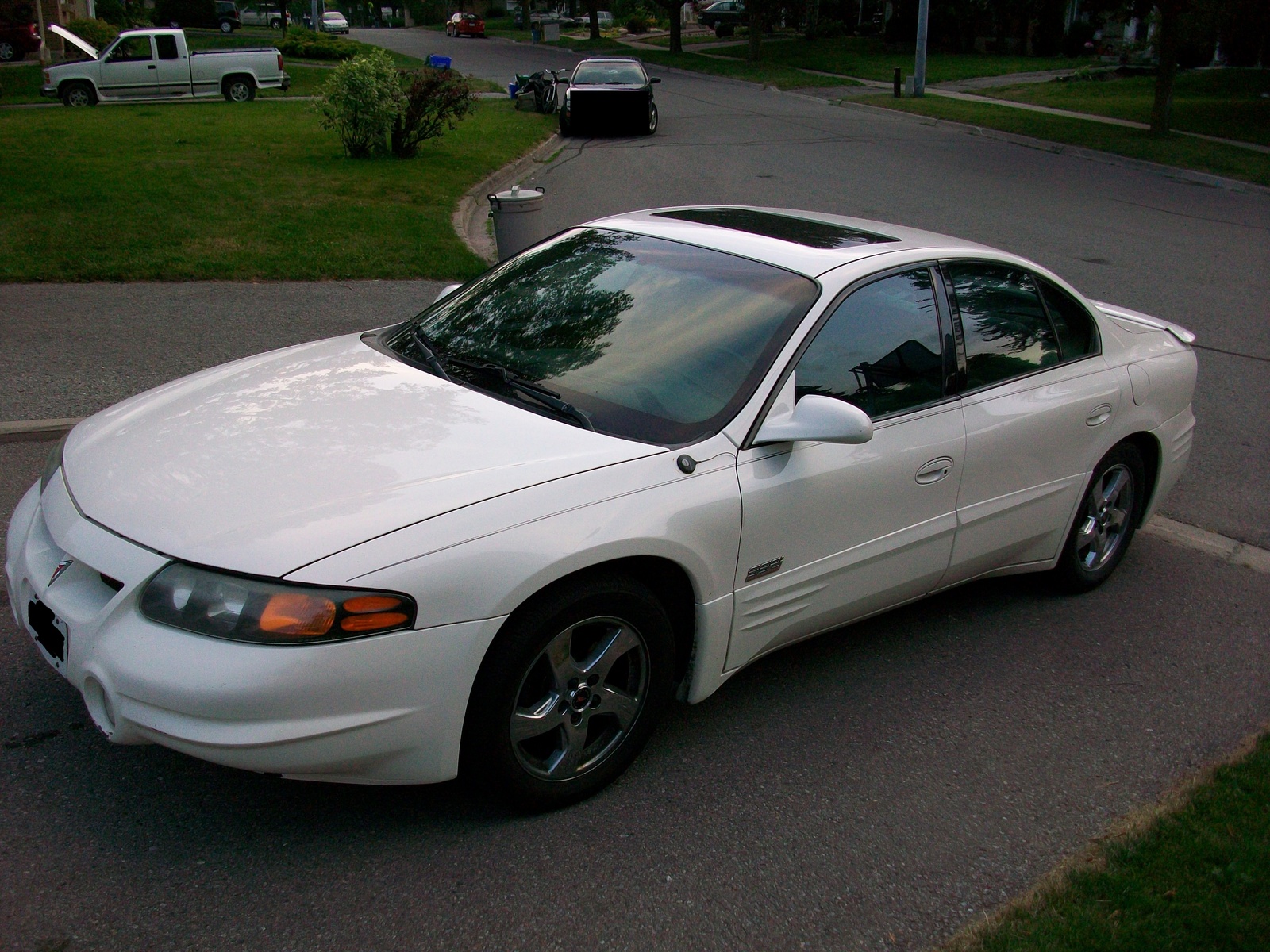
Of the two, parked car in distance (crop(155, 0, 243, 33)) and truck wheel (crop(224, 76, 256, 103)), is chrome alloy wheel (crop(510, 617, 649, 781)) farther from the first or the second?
parked car in distance (crop(155, 0, 243, 33))

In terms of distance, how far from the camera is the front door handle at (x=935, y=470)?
3977 mm

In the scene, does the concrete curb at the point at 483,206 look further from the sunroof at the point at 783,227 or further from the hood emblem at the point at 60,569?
the hood emblem at the point at 60,569

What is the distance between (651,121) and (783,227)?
2064 cm

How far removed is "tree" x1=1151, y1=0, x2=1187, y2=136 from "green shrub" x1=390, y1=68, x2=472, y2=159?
1470 centimetres

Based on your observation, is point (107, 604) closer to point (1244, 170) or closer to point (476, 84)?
point (1244, 170)

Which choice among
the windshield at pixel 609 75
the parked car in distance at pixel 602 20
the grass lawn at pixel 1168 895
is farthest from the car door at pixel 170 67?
the parked car in distance at pixel 602 20

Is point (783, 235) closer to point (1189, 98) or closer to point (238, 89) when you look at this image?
point (238, 89)

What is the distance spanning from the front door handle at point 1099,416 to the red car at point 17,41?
39.5 meters

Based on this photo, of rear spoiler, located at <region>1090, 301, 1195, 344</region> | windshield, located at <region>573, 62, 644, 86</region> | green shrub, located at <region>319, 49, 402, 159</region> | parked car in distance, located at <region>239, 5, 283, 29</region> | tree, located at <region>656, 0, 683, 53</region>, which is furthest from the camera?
parked car in distance, located at <region>239, 5, 283, 29</region>

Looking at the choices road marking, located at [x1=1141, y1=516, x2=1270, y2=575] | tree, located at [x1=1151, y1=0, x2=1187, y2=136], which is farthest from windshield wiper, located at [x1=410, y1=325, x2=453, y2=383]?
tree, located at [x1=1151, y1=0, x2=1187, y2=136]

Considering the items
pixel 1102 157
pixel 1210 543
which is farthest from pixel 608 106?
pixel 1210 543

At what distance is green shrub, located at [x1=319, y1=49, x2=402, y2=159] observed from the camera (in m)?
16.1

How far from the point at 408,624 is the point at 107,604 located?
0.78 meters

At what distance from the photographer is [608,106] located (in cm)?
2347
